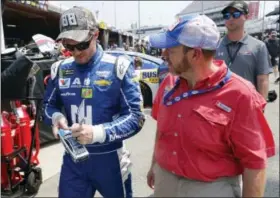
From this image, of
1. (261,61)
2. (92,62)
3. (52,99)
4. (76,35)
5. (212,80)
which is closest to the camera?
(212,80)

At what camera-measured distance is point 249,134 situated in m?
1.55

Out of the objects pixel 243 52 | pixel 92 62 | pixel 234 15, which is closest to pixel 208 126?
pixel 92 62

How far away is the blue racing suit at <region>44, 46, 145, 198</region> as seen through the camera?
2.31 meters

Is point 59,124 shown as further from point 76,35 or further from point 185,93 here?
point 185,93

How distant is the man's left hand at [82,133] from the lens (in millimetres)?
1974

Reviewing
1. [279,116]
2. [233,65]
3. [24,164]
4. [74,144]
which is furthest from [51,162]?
[279,116]

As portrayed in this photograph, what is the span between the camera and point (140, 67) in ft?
28.4

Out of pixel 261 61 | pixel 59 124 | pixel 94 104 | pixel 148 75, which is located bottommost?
pixel 148 75

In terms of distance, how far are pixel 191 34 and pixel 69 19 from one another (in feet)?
3.30

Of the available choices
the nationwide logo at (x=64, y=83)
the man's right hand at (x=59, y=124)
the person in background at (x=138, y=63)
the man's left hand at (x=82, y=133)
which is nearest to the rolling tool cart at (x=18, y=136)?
the nationwide logo at (x=64, y=83)

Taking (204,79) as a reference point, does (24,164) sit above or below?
below

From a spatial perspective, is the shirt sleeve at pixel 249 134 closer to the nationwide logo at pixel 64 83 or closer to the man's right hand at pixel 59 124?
the man's right hand at pixel 59 124

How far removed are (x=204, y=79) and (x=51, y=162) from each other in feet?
13.9

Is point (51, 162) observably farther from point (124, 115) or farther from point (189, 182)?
point (189, 182)
